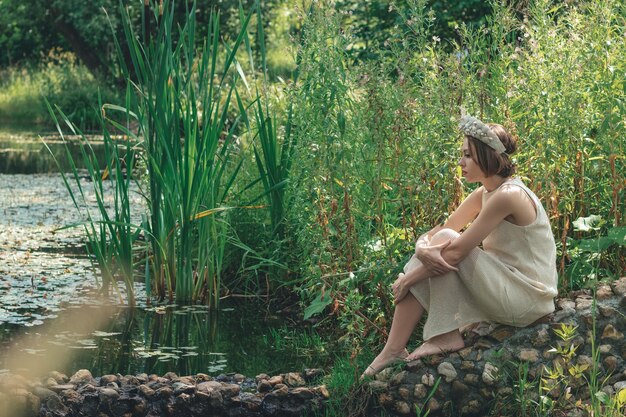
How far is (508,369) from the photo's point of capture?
13.2ft

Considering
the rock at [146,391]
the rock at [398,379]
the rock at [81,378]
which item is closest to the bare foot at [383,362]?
the rock at [398,379]

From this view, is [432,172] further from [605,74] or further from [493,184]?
[605,74]

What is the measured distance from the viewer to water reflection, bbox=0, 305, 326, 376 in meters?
4.87

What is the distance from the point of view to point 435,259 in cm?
403

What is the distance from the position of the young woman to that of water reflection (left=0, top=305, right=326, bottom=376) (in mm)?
941

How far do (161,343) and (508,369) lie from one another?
6.60ft

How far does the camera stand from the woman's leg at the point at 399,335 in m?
4.16

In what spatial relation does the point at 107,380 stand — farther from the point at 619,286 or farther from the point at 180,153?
the point at 619,286

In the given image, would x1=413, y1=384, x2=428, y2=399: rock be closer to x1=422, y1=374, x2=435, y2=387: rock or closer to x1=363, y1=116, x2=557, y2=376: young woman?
x1=422, y1=374, x2=435, y2=387: rock

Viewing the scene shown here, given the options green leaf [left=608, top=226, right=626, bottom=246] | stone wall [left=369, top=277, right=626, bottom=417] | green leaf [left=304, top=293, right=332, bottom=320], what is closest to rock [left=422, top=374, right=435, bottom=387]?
stone wall [left=369, top=277, right=626, bottom=417]

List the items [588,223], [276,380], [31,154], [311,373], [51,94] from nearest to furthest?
[276,380]
[311,373]
[588,223]
[31,154]
[51,94]

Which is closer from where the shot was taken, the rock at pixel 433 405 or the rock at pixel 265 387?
the rock at pixel 433 405

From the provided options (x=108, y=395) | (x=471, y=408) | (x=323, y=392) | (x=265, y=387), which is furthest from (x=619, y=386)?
(x=108, y=395)

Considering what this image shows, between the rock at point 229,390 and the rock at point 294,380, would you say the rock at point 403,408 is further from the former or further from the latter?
the rock at point 229,390
